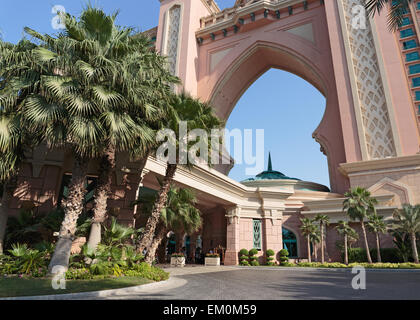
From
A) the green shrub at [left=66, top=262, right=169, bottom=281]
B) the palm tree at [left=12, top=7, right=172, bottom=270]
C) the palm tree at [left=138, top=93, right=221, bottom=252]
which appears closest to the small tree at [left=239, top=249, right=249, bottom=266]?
the palm tree at [left=138, top=93, right=221, bottom=252]

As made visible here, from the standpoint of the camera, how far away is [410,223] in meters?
20.8

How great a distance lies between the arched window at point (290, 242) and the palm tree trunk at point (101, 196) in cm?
2215

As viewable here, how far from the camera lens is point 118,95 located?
1016 cm

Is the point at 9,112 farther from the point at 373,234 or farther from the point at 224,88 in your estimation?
the point at 224,88

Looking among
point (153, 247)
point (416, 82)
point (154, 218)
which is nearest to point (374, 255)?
point (416, 82)

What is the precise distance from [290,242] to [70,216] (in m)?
23.7

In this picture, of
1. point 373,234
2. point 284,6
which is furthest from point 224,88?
point 373,234

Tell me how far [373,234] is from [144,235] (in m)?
21.3

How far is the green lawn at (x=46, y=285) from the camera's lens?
6626mm

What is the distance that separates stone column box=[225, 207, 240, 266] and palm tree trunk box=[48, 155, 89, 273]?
1571cm

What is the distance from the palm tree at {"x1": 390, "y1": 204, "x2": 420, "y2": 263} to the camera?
20531 mm

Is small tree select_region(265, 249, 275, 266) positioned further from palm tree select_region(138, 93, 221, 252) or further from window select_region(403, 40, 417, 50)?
window select_region(403, 40, 417, 50)

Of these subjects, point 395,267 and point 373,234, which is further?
point 373,234

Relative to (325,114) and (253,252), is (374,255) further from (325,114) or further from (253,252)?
(325,114)
